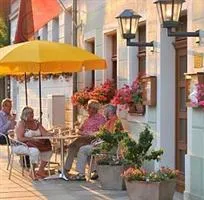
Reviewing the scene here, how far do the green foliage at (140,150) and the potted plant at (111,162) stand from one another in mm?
789

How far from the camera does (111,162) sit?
9.45 metres

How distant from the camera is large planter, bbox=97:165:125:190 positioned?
930 centimetres

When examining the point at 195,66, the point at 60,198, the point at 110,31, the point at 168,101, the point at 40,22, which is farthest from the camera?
the point at 40,22

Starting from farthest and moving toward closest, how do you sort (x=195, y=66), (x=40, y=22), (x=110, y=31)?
(x=40, y=22) < (x=110, y=31) < (x=195, y=66)

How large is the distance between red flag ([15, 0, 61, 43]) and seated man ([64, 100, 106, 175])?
4.06 metres

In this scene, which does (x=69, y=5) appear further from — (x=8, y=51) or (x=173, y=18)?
(x=173, y=18)

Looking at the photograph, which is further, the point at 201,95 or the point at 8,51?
the point at 8,51

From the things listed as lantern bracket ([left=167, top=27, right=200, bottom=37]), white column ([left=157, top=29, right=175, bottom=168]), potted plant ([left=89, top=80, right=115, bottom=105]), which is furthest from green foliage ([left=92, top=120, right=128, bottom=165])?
potted plant ([left=89, top=80, right=115, bottom=105])

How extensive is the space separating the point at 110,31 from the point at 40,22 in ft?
9.81

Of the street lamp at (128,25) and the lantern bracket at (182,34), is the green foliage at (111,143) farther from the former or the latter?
the lantern bracket at (182,34)

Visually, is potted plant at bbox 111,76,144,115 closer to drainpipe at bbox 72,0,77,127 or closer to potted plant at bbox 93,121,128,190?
potted plant at bbox 93,121,128,190

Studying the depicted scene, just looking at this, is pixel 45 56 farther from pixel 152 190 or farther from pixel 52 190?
pixel 152 190

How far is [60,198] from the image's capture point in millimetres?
8859

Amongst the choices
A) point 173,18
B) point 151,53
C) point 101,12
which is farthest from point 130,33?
point 101,12
